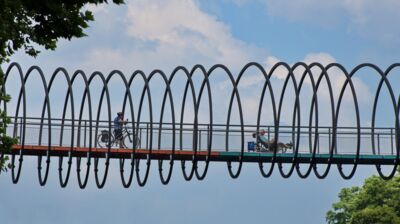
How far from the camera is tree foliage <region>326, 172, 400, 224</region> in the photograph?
4756 cm

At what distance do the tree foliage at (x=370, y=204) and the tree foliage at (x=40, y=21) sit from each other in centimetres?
2955

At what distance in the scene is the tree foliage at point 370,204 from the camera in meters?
47.6

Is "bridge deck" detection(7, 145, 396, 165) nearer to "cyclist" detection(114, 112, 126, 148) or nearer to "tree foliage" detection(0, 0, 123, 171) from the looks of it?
"cyclist" detection(114, 112, 126, 148)

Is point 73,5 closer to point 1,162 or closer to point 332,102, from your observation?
point 1,162

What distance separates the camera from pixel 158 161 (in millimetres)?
31422

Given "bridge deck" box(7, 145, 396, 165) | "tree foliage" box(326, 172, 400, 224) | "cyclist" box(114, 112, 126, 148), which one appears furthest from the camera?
"tree foliage" box(326, 172, 400, 224)

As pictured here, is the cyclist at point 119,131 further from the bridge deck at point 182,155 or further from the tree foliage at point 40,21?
the tree foliage at point 40,21

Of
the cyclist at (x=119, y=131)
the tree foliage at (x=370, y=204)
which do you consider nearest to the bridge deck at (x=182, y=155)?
the cyclist at (x=119, y=131)

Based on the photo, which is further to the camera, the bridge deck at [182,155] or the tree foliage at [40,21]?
the bridge deck at [182,155]

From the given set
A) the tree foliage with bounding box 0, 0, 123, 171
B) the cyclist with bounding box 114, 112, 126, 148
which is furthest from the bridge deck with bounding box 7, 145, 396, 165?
the tree foliage with bounding box 0, 0, 123, 171

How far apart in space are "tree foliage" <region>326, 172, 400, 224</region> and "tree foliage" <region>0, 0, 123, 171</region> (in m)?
29.5

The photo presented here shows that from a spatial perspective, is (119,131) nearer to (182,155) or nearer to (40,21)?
(182,155)

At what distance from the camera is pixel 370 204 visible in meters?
50.6

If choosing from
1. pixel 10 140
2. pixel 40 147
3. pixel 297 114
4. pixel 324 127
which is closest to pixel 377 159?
pixel 324 127
